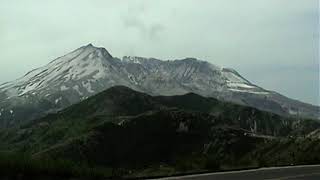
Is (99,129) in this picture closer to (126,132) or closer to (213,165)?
(126,132)

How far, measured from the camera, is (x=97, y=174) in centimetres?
1844

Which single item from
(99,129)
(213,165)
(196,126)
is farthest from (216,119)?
(213,165)

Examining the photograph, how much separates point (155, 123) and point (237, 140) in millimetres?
25947

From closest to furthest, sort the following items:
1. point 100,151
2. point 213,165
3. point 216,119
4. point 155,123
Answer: point 213,165
point 100,151
point 155,123
point 216,119

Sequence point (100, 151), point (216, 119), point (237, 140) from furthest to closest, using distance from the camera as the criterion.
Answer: point (216, 119)
point (237, 140)
point (100, 151)

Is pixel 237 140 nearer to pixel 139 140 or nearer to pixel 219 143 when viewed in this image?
pixel 219 143

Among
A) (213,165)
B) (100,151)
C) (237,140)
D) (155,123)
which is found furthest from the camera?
(155,123)

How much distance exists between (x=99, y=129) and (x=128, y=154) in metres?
15.0

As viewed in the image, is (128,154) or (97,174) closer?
(97,174)

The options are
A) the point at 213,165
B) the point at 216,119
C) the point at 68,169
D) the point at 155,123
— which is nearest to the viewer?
the point at 68,169

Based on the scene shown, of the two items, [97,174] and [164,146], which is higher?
[164,146]

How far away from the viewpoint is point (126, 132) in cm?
15662

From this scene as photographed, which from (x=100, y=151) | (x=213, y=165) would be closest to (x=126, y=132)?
(x=100, y=151)

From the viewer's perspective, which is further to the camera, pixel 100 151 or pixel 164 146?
pixel 164 146
